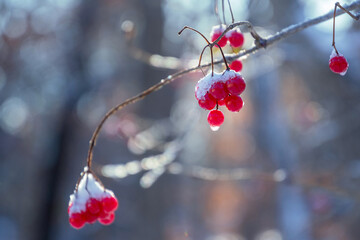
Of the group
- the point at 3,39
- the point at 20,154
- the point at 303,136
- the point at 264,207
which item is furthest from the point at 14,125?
the point at 303,136

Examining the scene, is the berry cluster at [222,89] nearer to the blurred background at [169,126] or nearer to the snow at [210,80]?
the snow at [210,80]

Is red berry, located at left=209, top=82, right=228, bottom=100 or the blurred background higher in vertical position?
the blurred background

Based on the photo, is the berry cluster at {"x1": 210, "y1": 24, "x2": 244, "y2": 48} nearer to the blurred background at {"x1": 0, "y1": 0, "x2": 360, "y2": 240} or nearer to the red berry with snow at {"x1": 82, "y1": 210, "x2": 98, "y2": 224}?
the blurred background at {"x1": 0, "y1": 0, "x2": 360, "y2": 240}

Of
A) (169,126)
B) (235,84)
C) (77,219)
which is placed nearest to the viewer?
(235,84)

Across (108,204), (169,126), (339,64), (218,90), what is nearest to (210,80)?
(218,90)

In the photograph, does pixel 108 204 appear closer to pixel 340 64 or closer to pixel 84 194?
pixel 84 194

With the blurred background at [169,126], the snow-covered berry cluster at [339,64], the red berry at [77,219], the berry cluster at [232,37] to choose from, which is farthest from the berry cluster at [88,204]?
the snow-covered berry cluster at [339,64]

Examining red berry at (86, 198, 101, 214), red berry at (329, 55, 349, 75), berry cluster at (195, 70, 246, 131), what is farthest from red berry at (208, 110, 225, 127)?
red berry at (86, 198, 101, 214)

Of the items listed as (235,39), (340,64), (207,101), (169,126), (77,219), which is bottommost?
(77,219)
